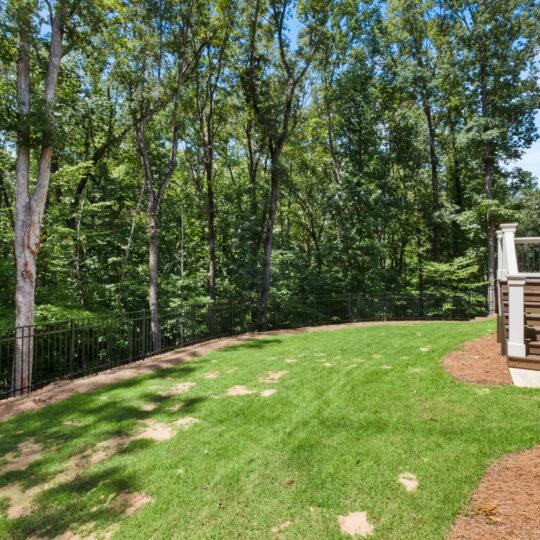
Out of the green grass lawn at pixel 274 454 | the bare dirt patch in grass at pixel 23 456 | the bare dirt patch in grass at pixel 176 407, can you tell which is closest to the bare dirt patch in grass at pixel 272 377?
the green grass lawn at pixel 274 454

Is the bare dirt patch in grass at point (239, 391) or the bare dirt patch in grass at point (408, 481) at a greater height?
the bare dirt patch in grass at point (408, 481)

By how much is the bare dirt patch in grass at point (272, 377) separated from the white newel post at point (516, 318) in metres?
4.03

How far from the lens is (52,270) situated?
12.8 metres

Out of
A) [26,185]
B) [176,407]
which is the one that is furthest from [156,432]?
[26,185]

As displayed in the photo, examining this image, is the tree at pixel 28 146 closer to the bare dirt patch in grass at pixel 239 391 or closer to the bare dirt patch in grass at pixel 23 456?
the bare dirt patch in grass at pixel 23 456

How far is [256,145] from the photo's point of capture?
66.4 ft

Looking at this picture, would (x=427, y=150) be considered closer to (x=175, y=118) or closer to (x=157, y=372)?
(x=175, y=118)

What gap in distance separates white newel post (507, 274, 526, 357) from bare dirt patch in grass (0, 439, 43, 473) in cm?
715

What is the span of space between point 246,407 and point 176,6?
13.5 m

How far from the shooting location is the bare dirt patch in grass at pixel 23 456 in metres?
3.66

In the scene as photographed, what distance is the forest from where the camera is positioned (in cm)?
1173

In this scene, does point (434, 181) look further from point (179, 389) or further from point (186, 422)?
point (186, 422)

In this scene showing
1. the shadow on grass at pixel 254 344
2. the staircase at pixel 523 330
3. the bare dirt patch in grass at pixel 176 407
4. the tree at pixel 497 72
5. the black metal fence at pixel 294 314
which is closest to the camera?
the bare dirt patch in grass at pixel 176 407

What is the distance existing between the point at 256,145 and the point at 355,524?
20380 millimetres
